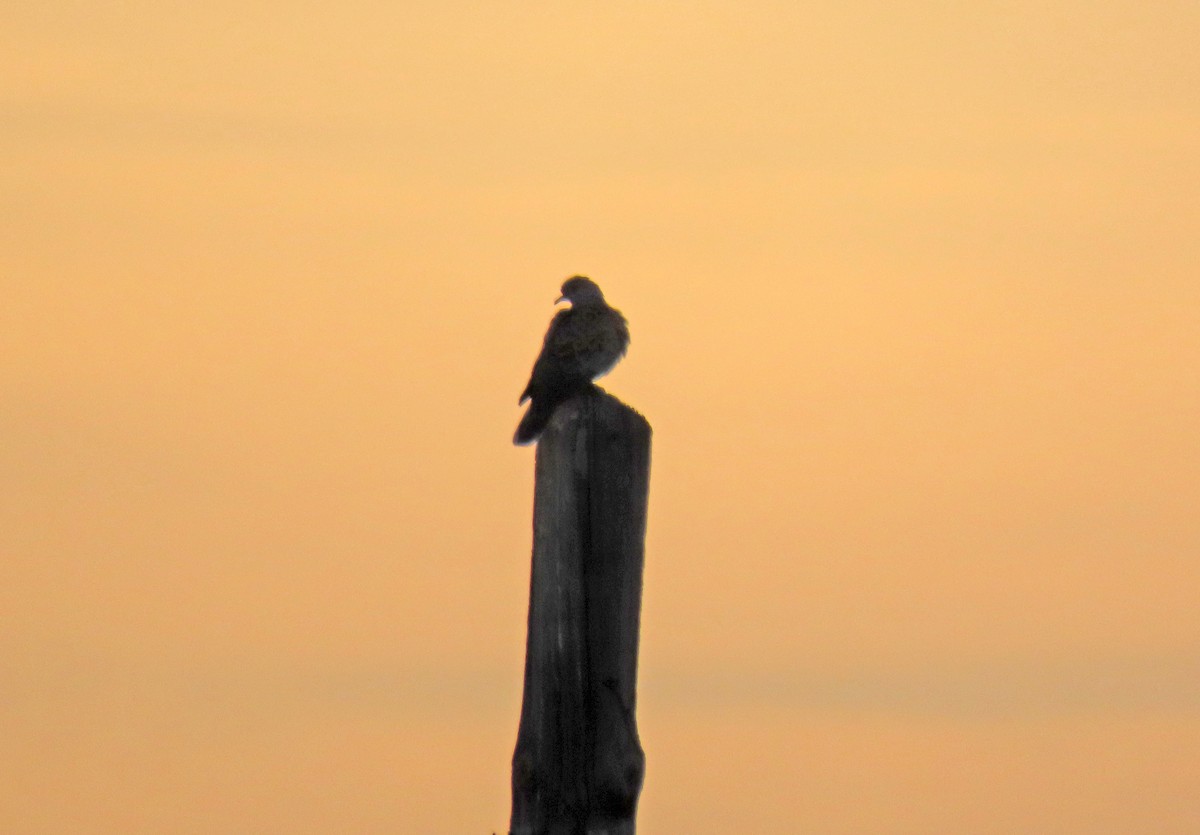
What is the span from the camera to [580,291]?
647 cm

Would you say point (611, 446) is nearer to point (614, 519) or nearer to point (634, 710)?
point (614, 519)

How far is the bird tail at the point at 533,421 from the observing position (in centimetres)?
541

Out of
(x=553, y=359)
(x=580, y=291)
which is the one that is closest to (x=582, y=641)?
(x=553, y=359)

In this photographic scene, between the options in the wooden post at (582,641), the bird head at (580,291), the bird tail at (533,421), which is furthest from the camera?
the bird head at (580,291)

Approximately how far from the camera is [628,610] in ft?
14.9

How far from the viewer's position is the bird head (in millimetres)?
6248

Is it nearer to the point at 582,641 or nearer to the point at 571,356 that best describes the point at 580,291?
the point at 571,356

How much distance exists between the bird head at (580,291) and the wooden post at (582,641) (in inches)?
64.4

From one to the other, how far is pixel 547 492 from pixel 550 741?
703 mm

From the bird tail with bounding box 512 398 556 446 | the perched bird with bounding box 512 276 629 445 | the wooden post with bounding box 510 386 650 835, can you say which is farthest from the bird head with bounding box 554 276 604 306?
the wooden post with bounding box 510 386 650 835

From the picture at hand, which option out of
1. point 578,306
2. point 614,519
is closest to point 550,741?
point 614,519

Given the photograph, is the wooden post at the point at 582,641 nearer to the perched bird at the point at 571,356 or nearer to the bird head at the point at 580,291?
the perched bird at the point at 571,356

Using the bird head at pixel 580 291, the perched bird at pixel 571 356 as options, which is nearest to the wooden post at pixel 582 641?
the perched bird at pixel 571 356

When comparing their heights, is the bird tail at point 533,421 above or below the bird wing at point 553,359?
below
